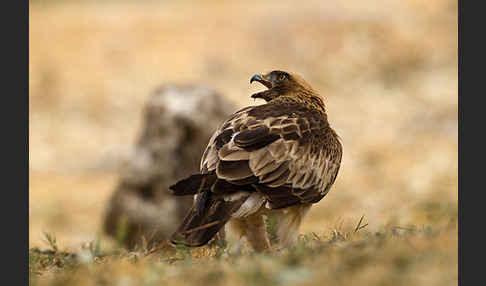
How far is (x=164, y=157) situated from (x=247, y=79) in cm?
1232

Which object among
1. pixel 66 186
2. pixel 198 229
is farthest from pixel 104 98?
pixel 198 229

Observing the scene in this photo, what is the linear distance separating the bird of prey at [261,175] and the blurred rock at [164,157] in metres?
4.92

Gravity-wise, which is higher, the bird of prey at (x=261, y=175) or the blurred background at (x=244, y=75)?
the blurred background at (x=244, y=75)

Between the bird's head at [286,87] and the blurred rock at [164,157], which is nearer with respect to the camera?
the bird's head at [286,87]

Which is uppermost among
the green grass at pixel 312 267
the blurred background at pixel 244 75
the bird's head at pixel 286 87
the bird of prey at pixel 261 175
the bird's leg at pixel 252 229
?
the blurred background at pixel 244 75

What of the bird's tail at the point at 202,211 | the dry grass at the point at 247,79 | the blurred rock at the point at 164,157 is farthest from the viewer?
the dry grass at the point at 247,79

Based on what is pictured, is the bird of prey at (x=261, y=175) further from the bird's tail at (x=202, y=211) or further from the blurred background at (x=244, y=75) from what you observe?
the blurred background at (x=244, y=75)

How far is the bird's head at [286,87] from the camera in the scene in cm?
786

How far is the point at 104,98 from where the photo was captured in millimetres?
24156

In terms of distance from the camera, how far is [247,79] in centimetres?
2477

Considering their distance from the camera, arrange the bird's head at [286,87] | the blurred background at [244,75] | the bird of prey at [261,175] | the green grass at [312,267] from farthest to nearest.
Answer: the blurred background at [244,75]
the bird's head at [286,87]
the bird of prey at [261,175]
the green grass at [312,267]

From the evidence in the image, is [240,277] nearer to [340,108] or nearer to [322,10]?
[340,108]

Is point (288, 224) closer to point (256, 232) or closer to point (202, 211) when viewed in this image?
point (256, 232)

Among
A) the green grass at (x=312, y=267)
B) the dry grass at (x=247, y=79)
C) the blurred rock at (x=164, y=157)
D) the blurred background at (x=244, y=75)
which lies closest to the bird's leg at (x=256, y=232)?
the green grass at (x=312, y=267)
